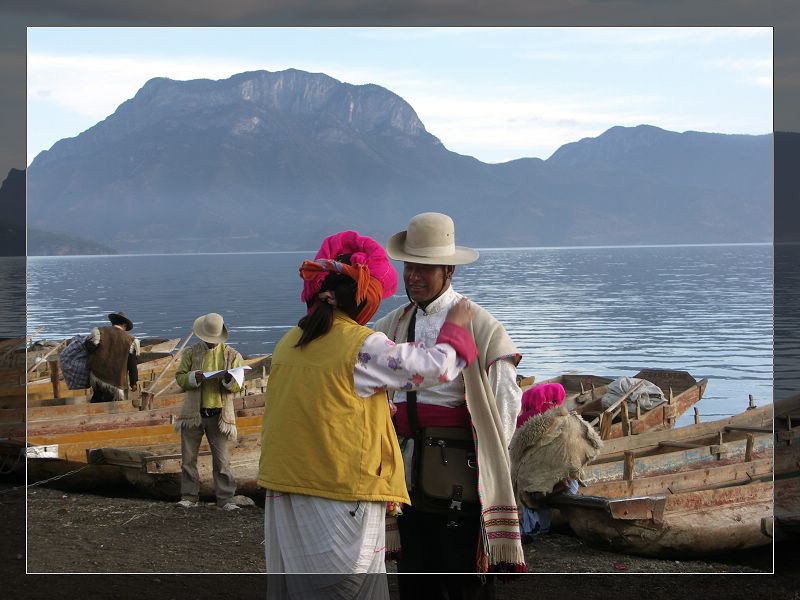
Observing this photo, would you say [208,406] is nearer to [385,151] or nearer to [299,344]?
[299,344]

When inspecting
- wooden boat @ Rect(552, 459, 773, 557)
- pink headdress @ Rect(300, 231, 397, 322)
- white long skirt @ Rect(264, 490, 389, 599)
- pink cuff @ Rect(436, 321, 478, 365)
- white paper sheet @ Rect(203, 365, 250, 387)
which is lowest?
wooden boat @ Rect(552, 459, 773, 557)

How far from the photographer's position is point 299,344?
2.81m

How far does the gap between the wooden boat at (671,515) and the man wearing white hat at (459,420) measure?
2.83 meters

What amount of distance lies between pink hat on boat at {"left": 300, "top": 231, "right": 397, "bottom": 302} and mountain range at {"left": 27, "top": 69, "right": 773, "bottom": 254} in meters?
66.6

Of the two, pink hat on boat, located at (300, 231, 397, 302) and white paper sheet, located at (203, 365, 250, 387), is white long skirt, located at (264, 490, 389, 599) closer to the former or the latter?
pink hat on boat, located at (300, 231, 397, 302)

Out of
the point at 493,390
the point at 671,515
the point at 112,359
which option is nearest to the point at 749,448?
the point at 671,515

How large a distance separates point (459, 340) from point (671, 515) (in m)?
3.87

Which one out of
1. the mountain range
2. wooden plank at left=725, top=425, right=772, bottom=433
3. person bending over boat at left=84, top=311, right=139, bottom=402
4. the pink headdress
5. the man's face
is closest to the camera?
the pink headdress

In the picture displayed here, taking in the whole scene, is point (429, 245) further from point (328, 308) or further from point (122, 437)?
point (122, 437)

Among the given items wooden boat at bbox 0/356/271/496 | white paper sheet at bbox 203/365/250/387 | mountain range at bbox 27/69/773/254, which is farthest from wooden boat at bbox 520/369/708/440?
mountain range at bbox 27/69/773/254

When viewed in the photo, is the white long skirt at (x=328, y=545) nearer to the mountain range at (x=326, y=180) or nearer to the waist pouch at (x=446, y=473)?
the waist pouch at (x=446, y=473)

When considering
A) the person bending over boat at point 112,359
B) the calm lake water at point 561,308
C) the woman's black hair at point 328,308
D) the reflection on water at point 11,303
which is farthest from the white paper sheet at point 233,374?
the calm lake water at point 561,308

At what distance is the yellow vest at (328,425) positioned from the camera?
2771 mm

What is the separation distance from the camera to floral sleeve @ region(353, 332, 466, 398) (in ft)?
8.96
